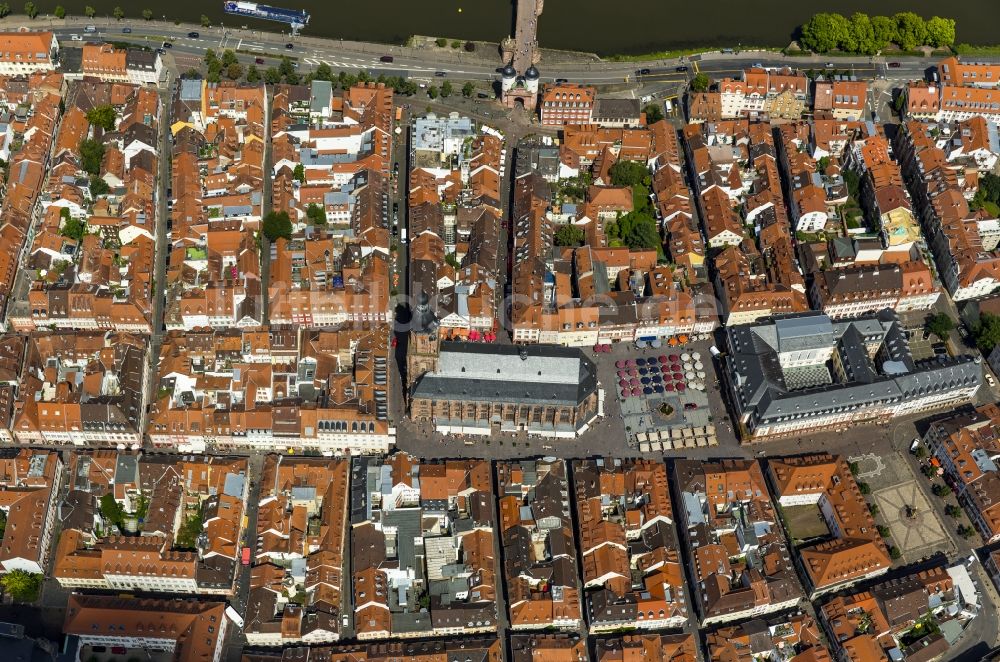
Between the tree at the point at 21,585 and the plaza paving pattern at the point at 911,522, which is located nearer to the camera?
the tree at the point at 21,585

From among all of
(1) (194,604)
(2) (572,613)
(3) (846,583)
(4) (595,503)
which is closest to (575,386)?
(4) (595,503)

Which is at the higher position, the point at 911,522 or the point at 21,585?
the point at 911,522

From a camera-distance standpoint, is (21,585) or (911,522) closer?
(21,585)

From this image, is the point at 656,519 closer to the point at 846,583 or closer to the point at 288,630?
the point at 846,583

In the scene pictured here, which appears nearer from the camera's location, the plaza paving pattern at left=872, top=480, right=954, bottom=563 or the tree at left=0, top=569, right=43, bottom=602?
the tree at left=0, top=569, right=43, bottom=602

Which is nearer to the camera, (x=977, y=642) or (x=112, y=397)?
(x=977, y=642)

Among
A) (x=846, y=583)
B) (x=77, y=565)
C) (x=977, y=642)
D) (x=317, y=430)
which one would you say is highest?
(x=317, y=430)

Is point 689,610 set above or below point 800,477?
below
